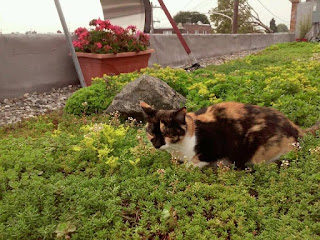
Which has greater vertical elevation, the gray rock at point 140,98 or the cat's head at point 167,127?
the cat's head at point 167,127

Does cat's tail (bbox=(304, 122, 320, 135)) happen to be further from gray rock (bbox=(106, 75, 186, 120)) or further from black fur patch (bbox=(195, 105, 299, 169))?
gray rock (bbox=(106, 75, 186, 120))

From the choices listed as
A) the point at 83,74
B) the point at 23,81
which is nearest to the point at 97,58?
the point at 83,74

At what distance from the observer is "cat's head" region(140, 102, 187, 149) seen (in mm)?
3260

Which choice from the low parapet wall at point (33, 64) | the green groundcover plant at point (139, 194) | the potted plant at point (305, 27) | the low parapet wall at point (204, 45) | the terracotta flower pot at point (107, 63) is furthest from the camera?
the potted plant at point (305, 27)

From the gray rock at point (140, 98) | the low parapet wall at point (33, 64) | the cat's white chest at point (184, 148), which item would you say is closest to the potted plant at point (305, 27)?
the low parapet wall at point (33, 64)

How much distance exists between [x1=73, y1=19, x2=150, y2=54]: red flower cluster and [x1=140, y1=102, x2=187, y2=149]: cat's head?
544cm

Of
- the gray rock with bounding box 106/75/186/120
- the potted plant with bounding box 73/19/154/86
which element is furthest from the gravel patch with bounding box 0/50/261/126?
the gray rock with bounding box 106/75/186/120

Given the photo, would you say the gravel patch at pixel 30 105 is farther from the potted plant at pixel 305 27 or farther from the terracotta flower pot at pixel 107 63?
the potted plant at pixel 305 27

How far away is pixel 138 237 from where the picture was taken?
252 centimetres

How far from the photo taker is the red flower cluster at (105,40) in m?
8.47

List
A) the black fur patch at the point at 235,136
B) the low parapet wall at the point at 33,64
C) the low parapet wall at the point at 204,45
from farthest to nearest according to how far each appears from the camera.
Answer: the low parapet wall at the point at 204,45, the low parapet wall at the point at 33,64, the black fur patch at the point at 235,136

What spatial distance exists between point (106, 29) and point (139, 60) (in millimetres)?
1219

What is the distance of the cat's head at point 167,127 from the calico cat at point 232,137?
0.02 m

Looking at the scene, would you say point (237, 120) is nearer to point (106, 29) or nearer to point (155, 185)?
point (155, 185)
